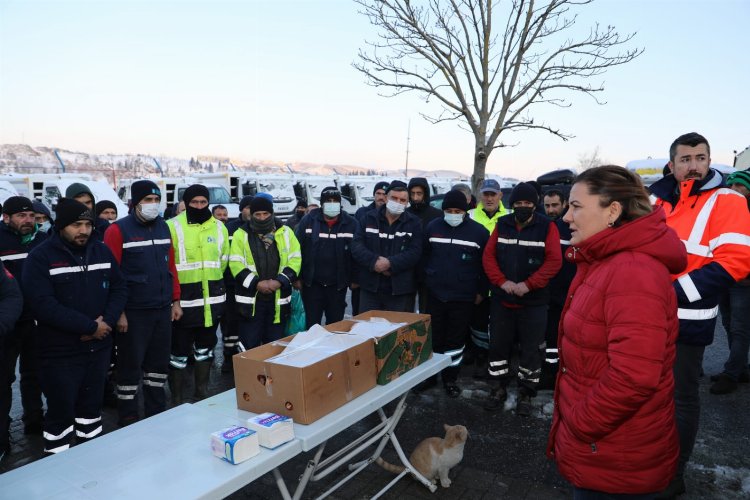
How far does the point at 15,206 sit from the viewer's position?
4188 millimetres

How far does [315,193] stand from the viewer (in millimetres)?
21203

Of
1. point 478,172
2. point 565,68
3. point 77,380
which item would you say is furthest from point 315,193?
point 77,380

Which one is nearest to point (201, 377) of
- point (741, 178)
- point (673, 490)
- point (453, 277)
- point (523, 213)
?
point (453, 277)

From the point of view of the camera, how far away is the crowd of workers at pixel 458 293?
5.92 feet

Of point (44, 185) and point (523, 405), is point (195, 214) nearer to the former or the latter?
point (523, 405)

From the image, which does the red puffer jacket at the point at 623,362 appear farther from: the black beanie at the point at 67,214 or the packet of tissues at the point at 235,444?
the black beanie at the point at 67,214

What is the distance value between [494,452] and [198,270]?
300 cm

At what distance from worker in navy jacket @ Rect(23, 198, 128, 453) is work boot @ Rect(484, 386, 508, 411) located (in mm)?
3244

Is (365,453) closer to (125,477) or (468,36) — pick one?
(125,477)

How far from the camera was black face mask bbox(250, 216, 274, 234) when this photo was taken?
190 inches

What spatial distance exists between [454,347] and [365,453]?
5.14 feet

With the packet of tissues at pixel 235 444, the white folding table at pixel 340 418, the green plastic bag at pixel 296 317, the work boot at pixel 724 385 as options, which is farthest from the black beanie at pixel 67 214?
the work boot at pixel 724 385

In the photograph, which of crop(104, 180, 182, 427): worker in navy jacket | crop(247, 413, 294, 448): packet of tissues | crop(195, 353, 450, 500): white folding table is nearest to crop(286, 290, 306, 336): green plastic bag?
crop(104, 180, 182, 427): worker in navy jacket

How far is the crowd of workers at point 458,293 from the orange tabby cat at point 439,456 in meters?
1.17
